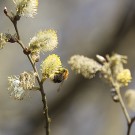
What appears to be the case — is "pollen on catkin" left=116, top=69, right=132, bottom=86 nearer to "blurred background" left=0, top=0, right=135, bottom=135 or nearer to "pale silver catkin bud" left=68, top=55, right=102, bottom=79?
"pale silver catkin bud" left=68, top=55, right=102, bottom=79

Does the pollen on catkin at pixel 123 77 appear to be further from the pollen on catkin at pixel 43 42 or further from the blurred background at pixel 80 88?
the blurred background at pixel 80 88

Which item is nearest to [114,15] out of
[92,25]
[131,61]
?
[92,25]

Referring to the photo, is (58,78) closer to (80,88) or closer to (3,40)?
(3,40)

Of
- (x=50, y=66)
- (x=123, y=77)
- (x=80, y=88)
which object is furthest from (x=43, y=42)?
(x=80, y=88)

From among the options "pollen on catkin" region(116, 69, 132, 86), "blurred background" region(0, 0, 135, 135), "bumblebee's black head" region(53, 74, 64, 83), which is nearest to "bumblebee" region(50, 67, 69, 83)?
"bumblebee's black head" region(53, 74, 64, 83)

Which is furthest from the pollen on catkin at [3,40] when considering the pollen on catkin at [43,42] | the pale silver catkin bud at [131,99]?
the pale silver catkin bud at [131,99]
